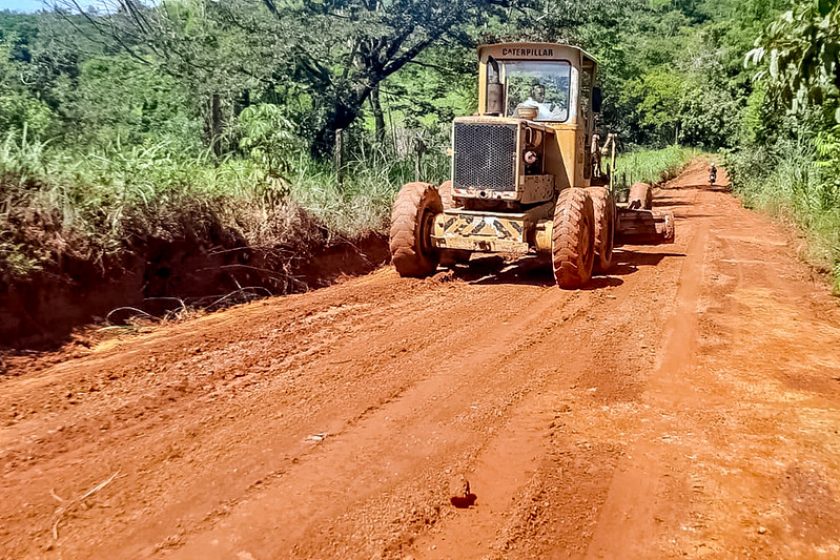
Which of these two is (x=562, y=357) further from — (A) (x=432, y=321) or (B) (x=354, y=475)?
(B) (x=354, y=475)

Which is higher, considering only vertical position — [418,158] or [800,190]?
[418,158]

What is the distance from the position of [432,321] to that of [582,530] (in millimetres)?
3720

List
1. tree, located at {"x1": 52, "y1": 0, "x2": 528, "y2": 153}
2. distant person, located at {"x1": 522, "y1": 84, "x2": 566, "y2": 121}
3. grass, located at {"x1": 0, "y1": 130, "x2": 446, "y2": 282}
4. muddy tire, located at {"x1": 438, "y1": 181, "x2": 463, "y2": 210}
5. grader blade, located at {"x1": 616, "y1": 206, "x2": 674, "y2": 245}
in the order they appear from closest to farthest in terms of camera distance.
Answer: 1. grass, located at {"x1": 0, "y1": 130, "x2": 446, "y2": 282}
2. muddy tire, located at {"x1": 438, "y1": 181, "x2": 463, "y2": 210}
3. distant person, located at {"x1": 522, "y1": 84, "x2": 566, "y2": 121}
4. tree, located at {"x1": 52, "y1": 0, "x2": 528, "y2": 153}
5. grader blade, located at {"x1": 616, "y1": 206, "x2": 674, "y2": 245}

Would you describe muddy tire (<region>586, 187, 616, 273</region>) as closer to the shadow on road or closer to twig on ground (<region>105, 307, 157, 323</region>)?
the shadow on road

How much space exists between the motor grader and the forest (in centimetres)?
136

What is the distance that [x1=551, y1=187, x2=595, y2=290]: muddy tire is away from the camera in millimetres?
7910

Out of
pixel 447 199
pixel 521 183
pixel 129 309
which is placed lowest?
pixel 129 309

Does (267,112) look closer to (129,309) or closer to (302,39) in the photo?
(302,39)

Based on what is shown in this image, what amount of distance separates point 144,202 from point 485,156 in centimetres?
371

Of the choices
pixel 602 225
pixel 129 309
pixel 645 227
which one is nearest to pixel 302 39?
pixel 602 225

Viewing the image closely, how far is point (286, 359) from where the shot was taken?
5.58 metres

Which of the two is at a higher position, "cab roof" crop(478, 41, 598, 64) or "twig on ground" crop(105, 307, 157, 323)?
"cab roof" crop(478, 41, 598, 64)

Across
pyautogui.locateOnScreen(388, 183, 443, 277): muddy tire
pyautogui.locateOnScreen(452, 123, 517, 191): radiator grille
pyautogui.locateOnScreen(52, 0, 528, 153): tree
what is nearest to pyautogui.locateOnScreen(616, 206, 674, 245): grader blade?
pyautogui.locateOnScreen(452, 123, 517, 191): radiator grille

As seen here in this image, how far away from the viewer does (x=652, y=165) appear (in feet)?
99.3
